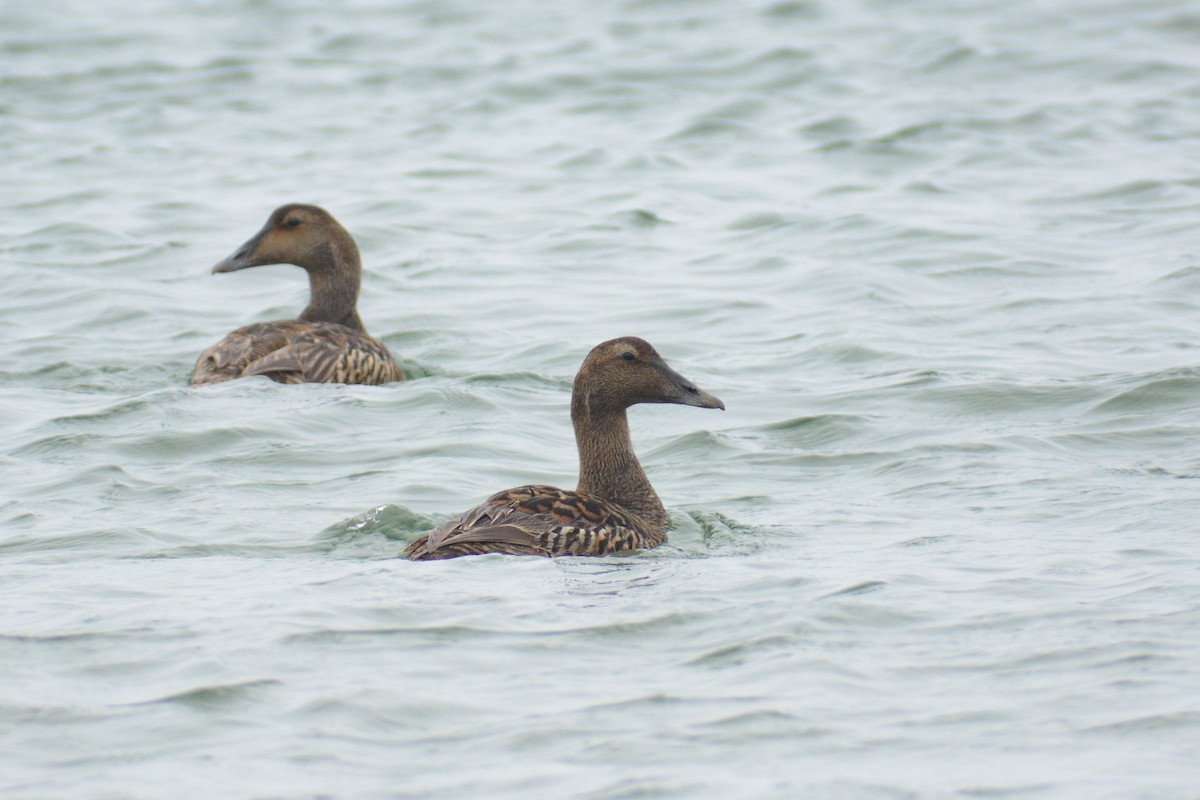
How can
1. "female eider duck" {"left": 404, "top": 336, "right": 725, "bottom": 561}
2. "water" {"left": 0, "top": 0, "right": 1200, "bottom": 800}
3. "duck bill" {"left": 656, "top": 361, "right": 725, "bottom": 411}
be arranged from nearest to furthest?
"water" {"left": 0, "top": 0, "right": 1200, "bottom": 800}, "female eider duck" {"left": 404, "top": 336, "right": 725, "bottom": 561}, "duck bill" {"left": 656, "top": 361, "right": 725, "bottom": 411}

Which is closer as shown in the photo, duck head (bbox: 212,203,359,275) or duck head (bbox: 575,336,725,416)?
duck head (bbox: 575,336,725,416)

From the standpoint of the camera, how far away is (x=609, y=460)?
28.4 ft

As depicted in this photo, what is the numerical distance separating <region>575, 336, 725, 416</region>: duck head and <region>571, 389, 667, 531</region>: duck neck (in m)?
0.05

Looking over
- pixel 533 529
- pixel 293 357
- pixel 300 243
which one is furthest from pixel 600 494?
pixel 300 243

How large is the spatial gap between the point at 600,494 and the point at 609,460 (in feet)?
0.52

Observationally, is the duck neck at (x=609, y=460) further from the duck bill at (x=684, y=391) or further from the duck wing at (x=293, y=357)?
the duck wing at (x=293, y=357)

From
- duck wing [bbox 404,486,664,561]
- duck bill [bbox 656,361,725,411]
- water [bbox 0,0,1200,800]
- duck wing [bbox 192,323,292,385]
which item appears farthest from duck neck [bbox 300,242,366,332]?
duck wing [bbox 404,486,664,561]

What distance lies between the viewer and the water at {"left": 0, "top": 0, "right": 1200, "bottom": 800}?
5863mm

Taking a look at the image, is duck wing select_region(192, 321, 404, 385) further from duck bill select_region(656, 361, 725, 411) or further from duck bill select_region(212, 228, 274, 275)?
duck bill select_region(656, 361, 725, 411)

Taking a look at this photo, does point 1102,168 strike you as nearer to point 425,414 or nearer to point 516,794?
point 425,414

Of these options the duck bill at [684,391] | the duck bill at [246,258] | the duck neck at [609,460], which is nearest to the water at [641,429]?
the duck neck at [609,460]

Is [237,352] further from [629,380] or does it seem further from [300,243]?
[629,380]

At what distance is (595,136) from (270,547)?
1387 centimetres

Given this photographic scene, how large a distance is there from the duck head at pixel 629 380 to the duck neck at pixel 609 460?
0.05 meters
